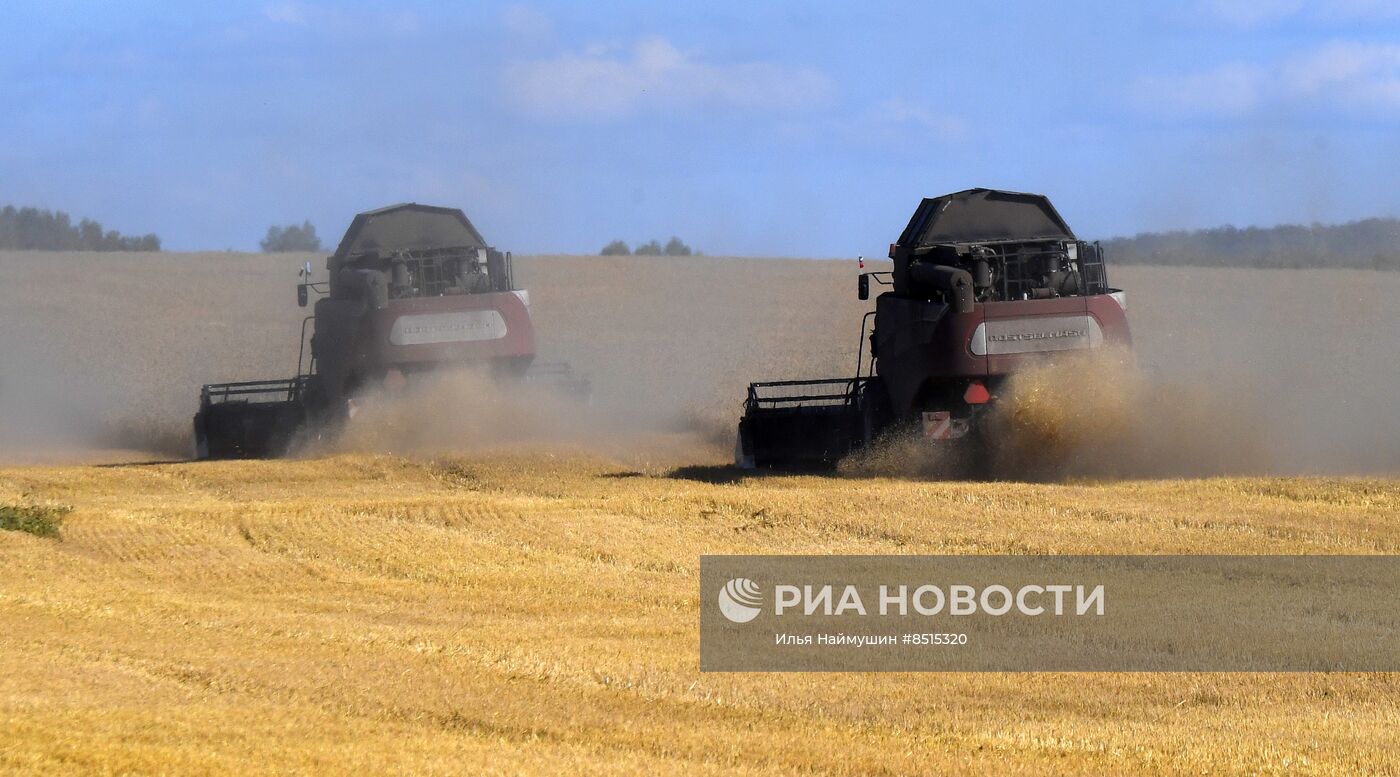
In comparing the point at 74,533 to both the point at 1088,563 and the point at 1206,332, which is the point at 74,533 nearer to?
the point at 1088,563

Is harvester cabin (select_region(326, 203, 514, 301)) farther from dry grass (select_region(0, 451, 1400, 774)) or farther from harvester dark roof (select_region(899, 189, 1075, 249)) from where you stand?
harvester dark roof (select_region(899, 189, 1075, 249))

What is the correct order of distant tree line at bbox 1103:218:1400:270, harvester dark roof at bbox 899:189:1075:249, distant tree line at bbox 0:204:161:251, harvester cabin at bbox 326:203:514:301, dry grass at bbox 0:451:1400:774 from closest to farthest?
dry grass at bbox 0:451:1400:774 < harvester dark roof at bbox 899:189:1075:249 < harvester cabin at bbox 326:203:514:301 < distant tree line at bbox 1103:218:1400:270 < distant tree line at bbox 0:204:161:251

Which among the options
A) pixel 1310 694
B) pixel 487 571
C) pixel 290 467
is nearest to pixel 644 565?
pixel 487 571

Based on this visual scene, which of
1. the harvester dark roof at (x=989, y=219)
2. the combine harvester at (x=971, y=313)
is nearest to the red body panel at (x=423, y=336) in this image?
the combine harvester at (x=971, y=313)

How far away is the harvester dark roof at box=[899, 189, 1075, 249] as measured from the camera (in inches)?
631

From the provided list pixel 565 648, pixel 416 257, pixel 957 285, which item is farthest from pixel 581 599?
pixel 416 257

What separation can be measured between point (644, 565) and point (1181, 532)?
12.9 feet

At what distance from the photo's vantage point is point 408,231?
2033 cm

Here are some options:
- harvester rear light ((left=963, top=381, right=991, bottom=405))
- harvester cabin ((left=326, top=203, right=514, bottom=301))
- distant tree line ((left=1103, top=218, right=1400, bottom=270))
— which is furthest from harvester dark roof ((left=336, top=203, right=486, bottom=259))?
distant tree line ((left=1103, top=218, right=1400, bottom=270))

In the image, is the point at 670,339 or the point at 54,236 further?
the point at 54,236

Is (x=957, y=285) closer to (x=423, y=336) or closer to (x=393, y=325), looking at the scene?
(x=423, y=336)

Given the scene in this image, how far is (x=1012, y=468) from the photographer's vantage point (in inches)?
610

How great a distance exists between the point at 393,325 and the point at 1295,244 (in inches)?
894

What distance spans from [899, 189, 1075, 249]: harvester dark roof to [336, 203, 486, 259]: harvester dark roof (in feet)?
21.8
